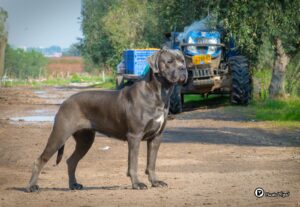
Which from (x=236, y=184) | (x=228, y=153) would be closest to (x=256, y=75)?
(x=228, y=153)

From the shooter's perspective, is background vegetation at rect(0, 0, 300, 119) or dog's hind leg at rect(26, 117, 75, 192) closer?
dog's hind leg at rect(26, 117, 75, 192)

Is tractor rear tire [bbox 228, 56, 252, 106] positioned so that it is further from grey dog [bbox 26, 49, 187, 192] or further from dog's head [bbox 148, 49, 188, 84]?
dog's head [bbox 148, 49, 188, 84]

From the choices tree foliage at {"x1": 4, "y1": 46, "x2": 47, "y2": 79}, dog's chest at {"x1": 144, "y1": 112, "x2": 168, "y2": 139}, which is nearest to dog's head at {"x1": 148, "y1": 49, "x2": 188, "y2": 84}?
dog's chest at {"x1": 144, "y1": 112, "x2": 168, "y2": 139}

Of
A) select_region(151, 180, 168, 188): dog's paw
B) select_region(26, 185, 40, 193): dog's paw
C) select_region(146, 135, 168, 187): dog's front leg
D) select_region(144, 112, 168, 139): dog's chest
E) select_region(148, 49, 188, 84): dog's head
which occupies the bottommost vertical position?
select_region(26, 185, 40, 193): dog's paw

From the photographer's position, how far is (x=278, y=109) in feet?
81.4

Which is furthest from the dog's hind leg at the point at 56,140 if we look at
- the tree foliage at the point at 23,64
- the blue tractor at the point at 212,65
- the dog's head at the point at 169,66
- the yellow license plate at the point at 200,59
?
the tree foliage at the point at 23,64

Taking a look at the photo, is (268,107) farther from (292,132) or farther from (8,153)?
(8,153)

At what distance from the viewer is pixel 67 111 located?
→ 10688mm

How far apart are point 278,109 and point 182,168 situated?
12284 millimetres

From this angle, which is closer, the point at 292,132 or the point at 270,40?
the point at 292,132

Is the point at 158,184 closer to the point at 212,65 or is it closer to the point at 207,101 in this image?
the point at 212,65

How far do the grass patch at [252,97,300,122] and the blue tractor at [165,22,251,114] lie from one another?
0.92m

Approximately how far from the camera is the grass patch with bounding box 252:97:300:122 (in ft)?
74.1

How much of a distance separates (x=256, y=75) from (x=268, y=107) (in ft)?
20.6
